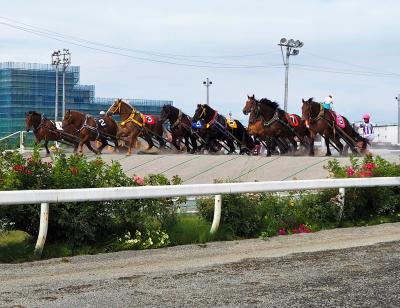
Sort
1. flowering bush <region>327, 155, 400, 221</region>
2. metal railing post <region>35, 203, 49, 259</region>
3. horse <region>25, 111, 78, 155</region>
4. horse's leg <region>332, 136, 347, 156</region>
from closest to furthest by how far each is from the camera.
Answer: metal railing post <region>35, 203, 49, 259</region>, flowering bush <region>327, 155, 400, 221</region>, horse's leg <region>332, 136, 347, 156</region>, horse <region>25, 111, 78, 155</region>

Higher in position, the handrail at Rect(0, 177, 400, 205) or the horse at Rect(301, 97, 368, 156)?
the horse at Rect(301, 97, 368, 156)


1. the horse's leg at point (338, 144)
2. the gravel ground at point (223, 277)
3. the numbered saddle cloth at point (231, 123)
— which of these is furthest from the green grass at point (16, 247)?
the numbered saddle cloth at point (231, 123)

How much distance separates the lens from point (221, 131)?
27.6 m

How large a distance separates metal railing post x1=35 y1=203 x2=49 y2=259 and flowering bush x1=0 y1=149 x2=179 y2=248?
28 centimetres

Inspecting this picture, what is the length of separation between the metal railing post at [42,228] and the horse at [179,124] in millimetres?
20479

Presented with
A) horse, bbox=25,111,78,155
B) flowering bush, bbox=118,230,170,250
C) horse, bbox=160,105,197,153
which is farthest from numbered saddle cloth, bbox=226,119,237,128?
flowering bush, bbox=118,230,170,250

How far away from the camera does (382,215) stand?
1098 cm

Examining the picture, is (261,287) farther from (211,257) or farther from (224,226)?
(224,226)

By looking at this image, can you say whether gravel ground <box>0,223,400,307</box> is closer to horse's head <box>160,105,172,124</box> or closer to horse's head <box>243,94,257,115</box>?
horse's head <box>243,94,257,115</box>

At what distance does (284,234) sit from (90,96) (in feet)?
301

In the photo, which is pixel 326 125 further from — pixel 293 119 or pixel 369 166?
pixel 369 166

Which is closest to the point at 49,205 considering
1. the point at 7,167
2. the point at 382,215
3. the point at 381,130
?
the point at 7,167

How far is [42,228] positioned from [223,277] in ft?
7.90

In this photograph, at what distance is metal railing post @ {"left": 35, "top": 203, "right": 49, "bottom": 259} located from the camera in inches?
306
